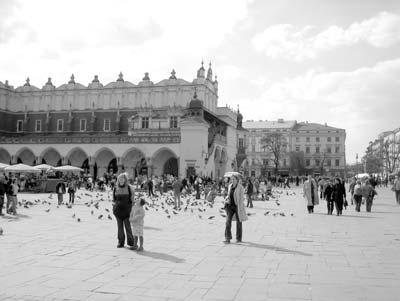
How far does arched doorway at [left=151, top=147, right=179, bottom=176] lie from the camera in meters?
50.3

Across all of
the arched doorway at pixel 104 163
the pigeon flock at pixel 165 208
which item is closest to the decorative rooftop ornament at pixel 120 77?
the arched doorway at pixel 104 163

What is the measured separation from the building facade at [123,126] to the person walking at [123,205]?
1472 inches

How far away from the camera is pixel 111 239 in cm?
1095

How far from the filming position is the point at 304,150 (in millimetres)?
101812

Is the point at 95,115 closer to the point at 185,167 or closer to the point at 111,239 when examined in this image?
the point at 185,167

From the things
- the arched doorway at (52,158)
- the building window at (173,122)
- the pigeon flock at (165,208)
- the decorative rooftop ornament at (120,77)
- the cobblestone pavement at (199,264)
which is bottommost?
the cobblestone pavement at (199,264)

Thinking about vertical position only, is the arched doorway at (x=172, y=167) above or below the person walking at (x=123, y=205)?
above

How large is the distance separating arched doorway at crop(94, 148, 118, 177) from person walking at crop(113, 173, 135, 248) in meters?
44.7

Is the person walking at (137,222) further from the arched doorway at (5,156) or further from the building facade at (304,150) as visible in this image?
the building facade at (304,150)

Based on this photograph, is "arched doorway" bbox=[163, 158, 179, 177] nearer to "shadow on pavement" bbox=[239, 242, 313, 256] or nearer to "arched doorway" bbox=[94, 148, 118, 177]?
"arched doorway" bbox=[94, 148, 118, 177]

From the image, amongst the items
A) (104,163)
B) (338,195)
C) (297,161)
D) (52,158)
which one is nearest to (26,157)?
(52,158)

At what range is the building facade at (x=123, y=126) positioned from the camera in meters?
49.6

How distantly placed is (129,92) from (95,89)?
5391mm

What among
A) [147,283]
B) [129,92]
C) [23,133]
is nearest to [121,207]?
[147,283]
